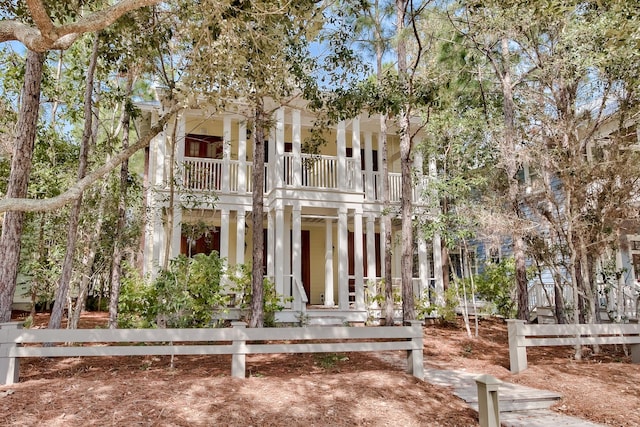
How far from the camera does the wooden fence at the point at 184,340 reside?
18.2ft

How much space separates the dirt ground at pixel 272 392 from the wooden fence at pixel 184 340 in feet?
1.03

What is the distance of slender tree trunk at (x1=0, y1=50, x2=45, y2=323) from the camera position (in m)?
6.44

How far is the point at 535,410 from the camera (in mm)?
5852

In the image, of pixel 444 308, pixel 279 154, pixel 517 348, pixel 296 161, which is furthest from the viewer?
pixel 444 308

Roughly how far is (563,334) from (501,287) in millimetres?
6368

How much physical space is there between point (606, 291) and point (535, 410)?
24.3 feet

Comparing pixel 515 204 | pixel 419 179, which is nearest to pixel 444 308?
pixel 515 204

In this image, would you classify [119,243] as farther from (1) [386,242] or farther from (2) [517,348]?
(2) [517,348]

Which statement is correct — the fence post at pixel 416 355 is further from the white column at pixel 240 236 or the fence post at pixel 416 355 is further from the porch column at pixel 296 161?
the porch column at pixel 296 161

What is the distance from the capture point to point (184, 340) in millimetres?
5812

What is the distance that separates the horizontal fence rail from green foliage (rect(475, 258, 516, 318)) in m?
5.49

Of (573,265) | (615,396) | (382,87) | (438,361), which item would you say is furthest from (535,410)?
(382,87)

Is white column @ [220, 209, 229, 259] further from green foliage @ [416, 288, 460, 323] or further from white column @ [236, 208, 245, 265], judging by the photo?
green foliage @ [416, 288, 460, 323]

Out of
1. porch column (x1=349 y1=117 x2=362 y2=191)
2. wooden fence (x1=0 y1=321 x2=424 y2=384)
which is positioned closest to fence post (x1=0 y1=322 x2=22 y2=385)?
wooden fence (x1=0 y1=321 x2=424 y2=384)
